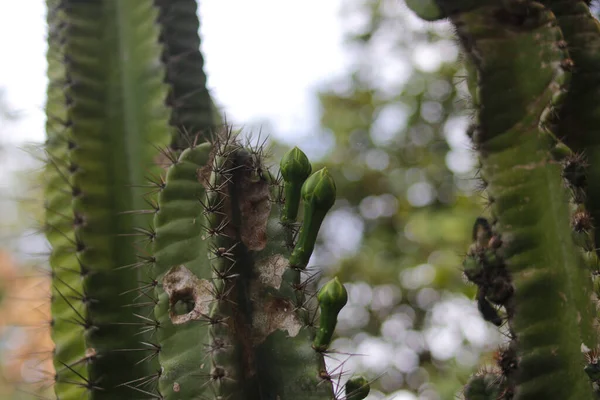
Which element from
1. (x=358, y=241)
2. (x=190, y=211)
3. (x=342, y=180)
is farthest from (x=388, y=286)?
(x=190, y=211)

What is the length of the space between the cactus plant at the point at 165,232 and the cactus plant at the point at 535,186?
356mm

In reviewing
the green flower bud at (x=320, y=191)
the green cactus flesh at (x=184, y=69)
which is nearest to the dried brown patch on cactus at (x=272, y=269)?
the green flower bud at (x=320, y=191)

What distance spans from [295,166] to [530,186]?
54cm

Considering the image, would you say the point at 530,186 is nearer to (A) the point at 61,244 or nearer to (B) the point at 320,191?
(B) the point at 320,191

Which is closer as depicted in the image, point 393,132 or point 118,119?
point 118,119

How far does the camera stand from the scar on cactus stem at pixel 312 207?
1.01 m

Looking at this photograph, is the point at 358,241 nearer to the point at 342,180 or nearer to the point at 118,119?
the point at 342,180

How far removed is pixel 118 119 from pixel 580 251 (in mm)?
1074

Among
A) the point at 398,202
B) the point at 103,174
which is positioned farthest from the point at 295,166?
the point at 398,202

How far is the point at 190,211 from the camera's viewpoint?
115cm

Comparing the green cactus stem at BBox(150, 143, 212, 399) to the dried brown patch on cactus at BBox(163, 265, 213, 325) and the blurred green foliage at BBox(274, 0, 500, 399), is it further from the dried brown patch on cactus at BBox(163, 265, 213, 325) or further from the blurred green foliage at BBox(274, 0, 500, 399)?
the blurred green foliage at BBox(274, 0, 500, 399)

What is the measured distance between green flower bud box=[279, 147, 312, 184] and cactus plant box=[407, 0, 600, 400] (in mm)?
455

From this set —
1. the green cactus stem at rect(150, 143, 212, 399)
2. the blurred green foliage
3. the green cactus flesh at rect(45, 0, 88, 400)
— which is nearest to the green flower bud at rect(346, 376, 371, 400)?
the green cactus stem at rect(150, 143, 212, 399)

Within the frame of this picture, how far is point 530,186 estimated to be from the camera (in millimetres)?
1314
